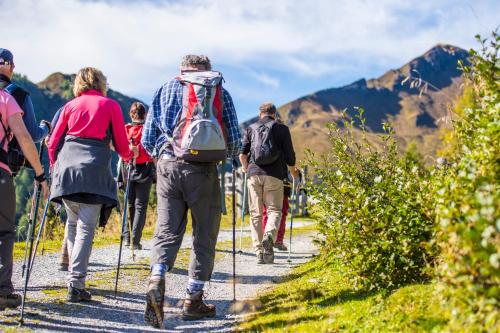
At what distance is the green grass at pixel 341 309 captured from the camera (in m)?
3.83

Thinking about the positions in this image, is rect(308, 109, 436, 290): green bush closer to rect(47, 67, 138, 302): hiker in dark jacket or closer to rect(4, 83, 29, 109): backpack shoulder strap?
rect(47, 67, 138, 302): hiker in dark jacket

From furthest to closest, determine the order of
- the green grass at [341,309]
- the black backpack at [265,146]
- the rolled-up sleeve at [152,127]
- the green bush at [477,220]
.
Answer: the black backpack at [265,146]
the rolled-up sleeve at [152,127]
the green grass at [341,309]
the green bush at [477,220]

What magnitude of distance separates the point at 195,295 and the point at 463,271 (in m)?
3.05

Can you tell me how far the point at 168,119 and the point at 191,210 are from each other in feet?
3.11

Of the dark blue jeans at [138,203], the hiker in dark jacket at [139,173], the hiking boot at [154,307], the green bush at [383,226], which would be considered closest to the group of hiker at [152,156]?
the hiking boot at [154,307]

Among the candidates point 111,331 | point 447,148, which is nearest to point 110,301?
point 111,331

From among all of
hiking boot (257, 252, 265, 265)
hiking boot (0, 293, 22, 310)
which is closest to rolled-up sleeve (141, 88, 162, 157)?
hiking boot (0, 293, 22, 310)

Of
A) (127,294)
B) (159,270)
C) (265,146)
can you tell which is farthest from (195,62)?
(265,146)

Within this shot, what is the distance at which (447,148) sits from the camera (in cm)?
466

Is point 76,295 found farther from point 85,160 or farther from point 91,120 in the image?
point 91,120

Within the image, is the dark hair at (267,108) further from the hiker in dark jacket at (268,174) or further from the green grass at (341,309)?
the green grass at (341,309)

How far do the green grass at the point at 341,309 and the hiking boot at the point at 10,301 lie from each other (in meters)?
2.18

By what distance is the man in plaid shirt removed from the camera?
5164 mm

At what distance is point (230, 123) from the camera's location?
216 inches
